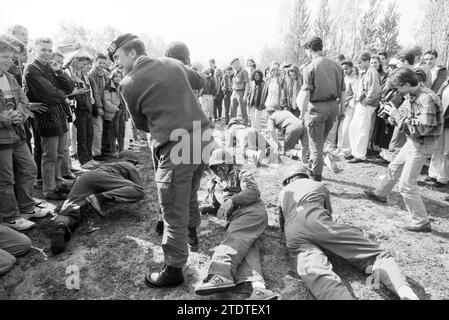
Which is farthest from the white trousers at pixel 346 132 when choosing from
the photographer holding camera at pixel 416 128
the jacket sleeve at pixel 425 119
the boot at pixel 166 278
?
the boot at pixel 166 278

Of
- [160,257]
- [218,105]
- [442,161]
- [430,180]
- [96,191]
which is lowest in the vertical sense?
[160,257]

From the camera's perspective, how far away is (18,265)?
289 centimetres

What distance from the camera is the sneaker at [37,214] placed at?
3607mm

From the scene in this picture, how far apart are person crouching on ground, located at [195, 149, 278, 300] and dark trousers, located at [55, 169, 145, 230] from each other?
103 centimetres

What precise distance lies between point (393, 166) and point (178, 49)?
3136 mm

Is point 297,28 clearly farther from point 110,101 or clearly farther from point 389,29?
point 110,101

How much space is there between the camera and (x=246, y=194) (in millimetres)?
3236

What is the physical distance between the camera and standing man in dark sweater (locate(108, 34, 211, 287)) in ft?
7.45

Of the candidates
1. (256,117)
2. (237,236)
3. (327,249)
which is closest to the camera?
(327,249)

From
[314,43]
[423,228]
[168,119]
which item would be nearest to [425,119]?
[423,228]

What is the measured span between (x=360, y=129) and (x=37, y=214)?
5722mm

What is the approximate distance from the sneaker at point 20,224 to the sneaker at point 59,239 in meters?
0.62

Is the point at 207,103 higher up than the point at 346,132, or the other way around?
the point at 207,103
